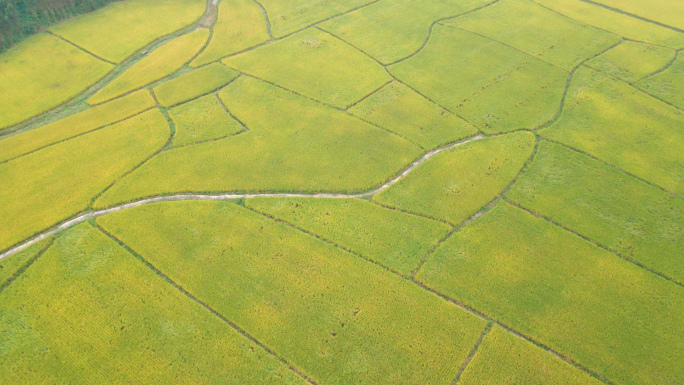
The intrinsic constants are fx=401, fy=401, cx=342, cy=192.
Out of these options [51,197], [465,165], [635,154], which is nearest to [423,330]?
[465,165]

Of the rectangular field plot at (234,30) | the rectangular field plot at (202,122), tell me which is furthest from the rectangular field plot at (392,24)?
the rectangular field plot at (202,122)

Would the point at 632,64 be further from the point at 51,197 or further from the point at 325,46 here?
the point at 51,197

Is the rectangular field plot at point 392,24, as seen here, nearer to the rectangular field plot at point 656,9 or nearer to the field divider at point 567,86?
the field divider at point 567,86

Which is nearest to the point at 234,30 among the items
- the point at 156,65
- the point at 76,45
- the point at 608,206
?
the point at 156,65

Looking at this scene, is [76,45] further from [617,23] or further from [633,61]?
[617,23]

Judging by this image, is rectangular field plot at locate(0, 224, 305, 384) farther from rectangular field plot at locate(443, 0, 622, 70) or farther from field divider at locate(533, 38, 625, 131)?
rectangular field plot at locate(443, 0, 622, 70)
